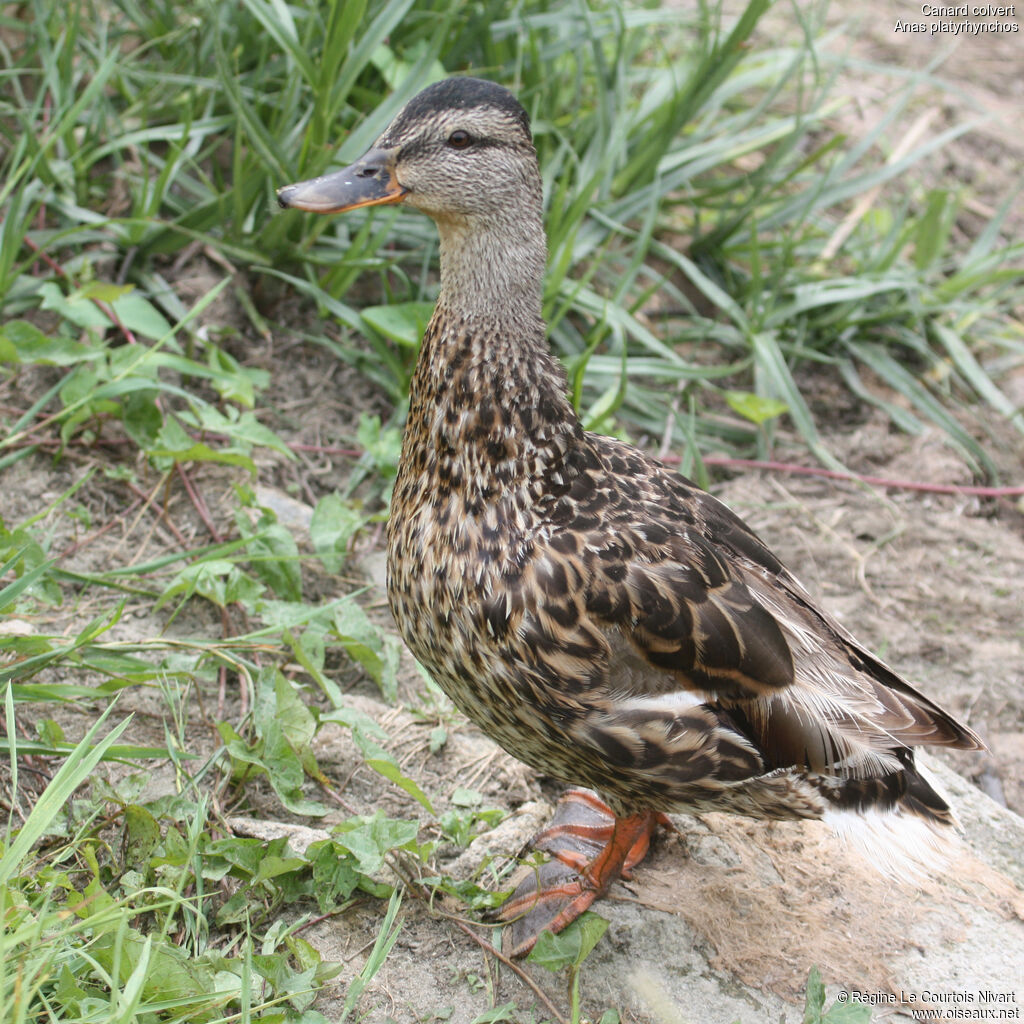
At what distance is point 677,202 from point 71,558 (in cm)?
272

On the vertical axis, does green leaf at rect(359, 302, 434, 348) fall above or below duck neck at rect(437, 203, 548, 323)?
below

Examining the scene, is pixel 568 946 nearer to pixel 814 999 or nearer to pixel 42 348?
pixel 814 999

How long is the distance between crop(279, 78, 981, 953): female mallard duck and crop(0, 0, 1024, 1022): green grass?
40 centimetres

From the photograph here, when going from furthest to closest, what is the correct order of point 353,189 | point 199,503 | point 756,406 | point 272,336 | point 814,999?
1. point 756,406
2. point 272,336
3. point 199,503
4. point 353,189
5. point 814,999

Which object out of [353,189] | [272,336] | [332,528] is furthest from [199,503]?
[353,189]

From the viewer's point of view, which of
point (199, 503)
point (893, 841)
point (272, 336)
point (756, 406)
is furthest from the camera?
point (756, 406)

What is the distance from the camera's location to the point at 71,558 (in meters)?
2.93

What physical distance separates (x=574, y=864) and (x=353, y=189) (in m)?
1.55

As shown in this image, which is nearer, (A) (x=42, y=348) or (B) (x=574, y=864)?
(B) (x=574, y=864)

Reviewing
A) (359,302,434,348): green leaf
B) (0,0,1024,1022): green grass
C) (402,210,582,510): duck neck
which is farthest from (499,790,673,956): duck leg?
(359,302,434,348): green leaf

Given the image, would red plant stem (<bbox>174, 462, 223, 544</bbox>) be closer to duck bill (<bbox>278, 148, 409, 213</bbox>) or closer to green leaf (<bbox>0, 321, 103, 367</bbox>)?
green leaf (<bbox>0, 321, 103, 367</bbox>)

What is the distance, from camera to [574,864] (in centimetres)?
251

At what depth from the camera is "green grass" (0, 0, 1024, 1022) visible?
2162 millimetres

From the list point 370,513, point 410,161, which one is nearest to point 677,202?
point 370,513
